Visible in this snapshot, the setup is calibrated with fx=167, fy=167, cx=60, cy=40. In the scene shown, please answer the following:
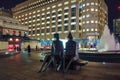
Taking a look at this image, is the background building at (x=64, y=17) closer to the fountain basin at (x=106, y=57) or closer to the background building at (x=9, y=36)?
the background building at (x=9, y=36)

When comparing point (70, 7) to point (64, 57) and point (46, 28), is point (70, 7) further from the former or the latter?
point (64, 57)

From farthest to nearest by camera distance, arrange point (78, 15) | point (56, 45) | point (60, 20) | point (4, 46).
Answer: point (60, 20) < point (78, 15) < point (4, 46) < point (56, 45)

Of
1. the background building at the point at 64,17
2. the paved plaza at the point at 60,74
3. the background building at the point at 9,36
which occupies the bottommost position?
the paved plaza at the point at 60,74

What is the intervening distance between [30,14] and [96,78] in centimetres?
12248

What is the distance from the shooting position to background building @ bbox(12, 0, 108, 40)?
8875cm

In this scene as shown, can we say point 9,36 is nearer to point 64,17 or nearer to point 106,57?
point 106,57

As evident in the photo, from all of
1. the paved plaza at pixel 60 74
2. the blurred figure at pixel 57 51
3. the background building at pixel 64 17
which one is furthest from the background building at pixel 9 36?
the background building at pixel 64 17

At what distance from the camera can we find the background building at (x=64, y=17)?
88.8m

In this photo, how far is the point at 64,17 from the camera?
101750 mm

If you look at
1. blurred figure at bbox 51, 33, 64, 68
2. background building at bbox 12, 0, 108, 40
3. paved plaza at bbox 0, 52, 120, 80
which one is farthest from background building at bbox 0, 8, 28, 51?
background building at bbox 12, 0, 108, 40

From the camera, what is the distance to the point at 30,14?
12588cm

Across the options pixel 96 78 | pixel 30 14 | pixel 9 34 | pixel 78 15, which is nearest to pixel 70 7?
pixel 78 15

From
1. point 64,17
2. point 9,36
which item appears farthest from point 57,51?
point 64,17

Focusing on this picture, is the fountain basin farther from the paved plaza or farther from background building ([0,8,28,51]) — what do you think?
background building ([0,8,28,51])
